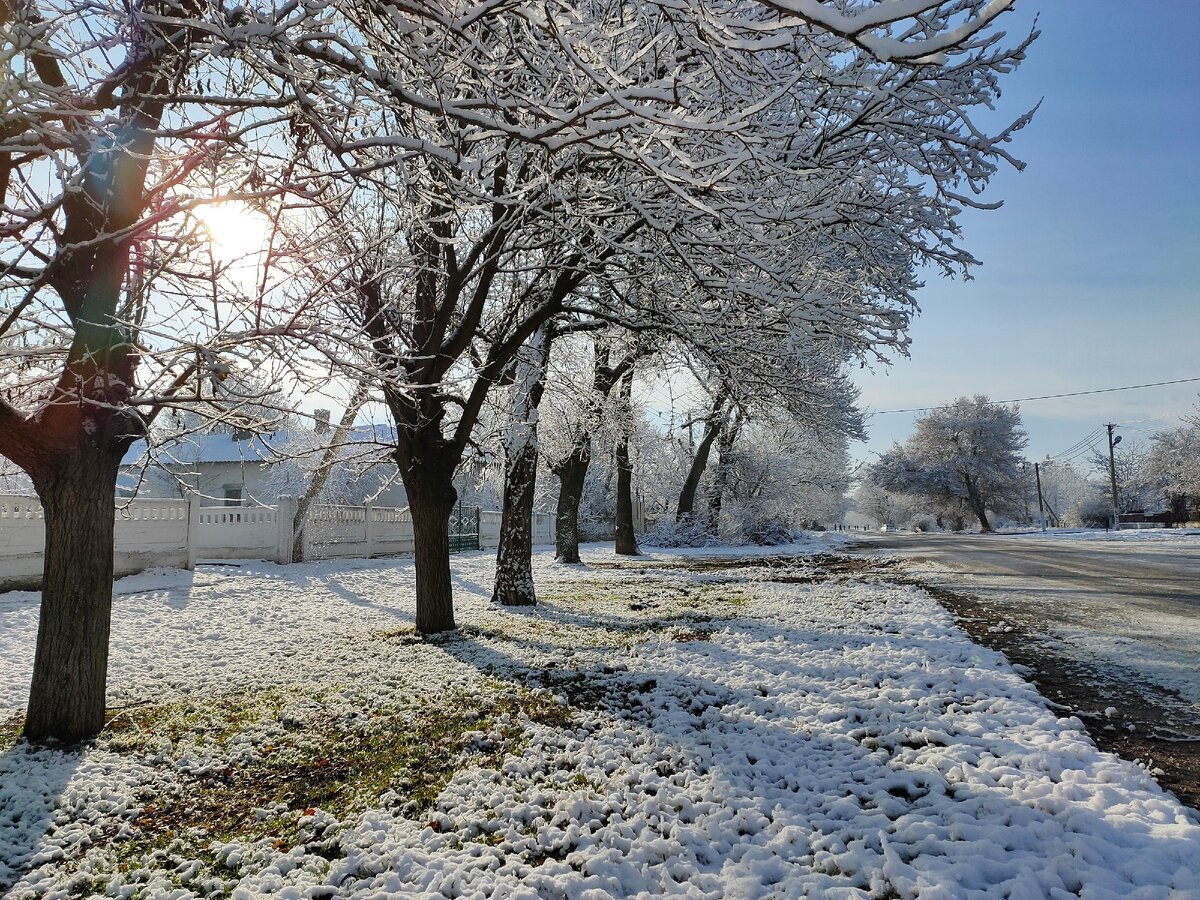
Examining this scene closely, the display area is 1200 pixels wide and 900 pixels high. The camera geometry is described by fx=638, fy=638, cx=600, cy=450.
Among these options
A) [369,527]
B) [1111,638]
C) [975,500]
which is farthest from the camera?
[975,500]

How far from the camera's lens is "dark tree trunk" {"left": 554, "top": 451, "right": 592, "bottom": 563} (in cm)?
1798

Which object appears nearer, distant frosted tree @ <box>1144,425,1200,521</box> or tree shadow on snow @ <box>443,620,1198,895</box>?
tree shadow on snow @ <box>443,620,1198,895</box>

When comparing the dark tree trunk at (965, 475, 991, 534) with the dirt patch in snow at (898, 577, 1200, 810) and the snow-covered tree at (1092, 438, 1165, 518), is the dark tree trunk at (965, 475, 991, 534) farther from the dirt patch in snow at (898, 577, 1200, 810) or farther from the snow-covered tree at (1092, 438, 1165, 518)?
the dirt patch in snow at (898, 577, 1200, 810)

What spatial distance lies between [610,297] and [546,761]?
255 inches

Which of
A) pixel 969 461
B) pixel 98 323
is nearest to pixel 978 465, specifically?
pixel 969 461

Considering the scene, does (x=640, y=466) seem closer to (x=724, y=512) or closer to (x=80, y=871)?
(x=724, y=512)

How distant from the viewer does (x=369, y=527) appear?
1938 centimetres

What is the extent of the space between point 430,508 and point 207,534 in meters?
10.7

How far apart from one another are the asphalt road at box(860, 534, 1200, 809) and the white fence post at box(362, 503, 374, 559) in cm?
1474

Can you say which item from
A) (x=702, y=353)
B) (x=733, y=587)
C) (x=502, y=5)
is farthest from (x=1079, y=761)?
(x=733, y=587)

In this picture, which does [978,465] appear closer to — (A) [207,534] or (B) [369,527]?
(B) [369,527]

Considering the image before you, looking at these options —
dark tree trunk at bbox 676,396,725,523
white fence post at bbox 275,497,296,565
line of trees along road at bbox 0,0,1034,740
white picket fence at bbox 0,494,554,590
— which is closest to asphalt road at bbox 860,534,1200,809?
line of trees along road at bbox 0,0,1034,740

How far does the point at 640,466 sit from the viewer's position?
29.3 m

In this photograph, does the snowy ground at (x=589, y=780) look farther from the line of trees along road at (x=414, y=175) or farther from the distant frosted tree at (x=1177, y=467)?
the distant frosted tree at (x=1177, y=467)
